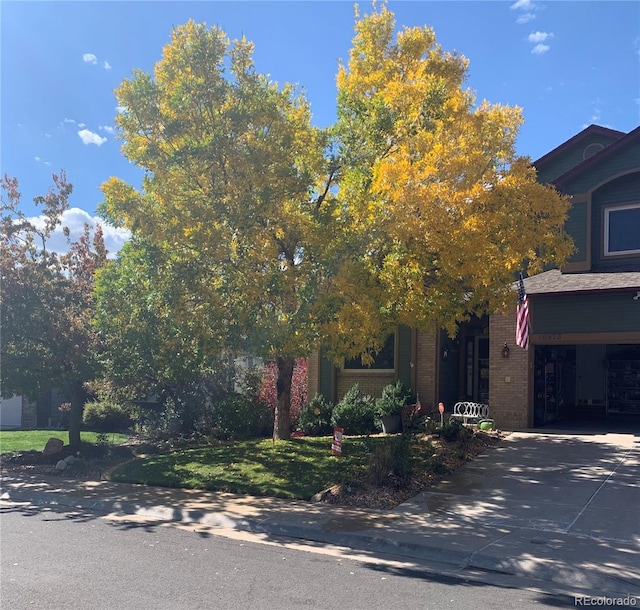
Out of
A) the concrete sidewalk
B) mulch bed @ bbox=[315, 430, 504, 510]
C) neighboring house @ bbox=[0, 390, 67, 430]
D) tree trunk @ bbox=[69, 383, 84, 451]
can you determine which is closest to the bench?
the concrete sidewalk

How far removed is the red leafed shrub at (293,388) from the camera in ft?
62.3

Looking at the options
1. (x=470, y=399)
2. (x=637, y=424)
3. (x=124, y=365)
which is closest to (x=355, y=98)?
(x=124, y=365)

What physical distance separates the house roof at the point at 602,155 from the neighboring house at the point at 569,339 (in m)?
0.03

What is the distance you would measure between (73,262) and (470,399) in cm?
1216

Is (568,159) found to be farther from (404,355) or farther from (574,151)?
(404,355)

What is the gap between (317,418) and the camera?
17.7m

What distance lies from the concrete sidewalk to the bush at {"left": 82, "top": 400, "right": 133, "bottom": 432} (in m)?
8.09

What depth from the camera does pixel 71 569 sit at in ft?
22.9

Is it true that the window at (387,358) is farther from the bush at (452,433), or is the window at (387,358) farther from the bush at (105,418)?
the bush at (105,418)

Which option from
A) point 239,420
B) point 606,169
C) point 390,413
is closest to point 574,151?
point 606,169

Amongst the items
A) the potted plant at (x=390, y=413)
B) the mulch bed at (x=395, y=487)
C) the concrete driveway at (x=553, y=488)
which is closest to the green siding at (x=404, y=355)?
the potted plant at (x=390, y=413)

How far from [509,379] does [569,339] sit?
1779 millimetres

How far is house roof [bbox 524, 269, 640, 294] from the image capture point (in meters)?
14.8

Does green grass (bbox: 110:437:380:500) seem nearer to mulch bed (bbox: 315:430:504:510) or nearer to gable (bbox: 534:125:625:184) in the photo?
mulch bed (bbox: 315:430:504:510)
